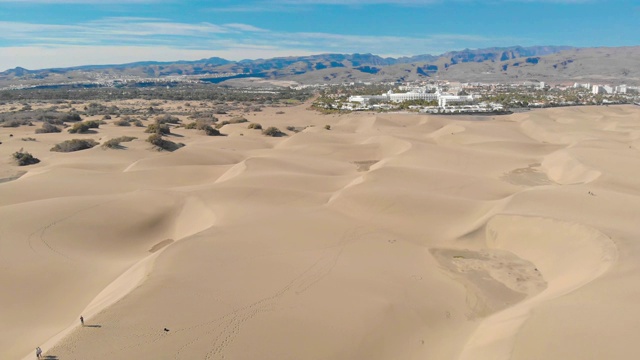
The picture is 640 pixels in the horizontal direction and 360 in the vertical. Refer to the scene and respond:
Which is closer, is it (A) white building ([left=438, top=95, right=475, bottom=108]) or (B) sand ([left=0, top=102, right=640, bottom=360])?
(B) sand ([left=0, top=102, right=640, bottom=360])

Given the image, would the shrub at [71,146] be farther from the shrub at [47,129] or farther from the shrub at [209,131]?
the shrub at [209,131]

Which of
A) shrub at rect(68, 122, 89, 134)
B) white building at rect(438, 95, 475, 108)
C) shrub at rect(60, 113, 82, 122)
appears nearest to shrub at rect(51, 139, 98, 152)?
shrub at rect(68, 122, 89, 134)

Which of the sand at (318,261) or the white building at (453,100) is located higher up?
the white building at (453,100)

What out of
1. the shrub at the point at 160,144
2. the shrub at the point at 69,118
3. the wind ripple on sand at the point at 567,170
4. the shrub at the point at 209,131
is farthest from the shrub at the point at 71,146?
the wind ripple on sand at the point at 567,170

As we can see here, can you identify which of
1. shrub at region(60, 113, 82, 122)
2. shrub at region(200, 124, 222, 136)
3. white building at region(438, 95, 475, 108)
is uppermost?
shrub at region(60, 113, 82, 122)

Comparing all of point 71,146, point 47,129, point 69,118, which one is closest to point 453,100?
point 69,118

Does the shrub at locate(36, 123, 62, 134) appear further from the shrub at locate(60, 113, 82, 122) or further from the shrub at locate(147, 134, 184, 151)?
the shrub at locate(147, 134, 184, 151)

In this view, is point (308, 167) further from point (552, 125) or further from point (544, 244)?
point (552, 125)

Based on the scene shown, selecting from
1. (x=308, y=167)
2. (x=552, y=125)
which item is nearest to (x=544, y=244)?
(x=308, y=167)

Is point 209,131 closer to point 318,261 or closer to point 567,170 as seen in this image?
point 567,170
